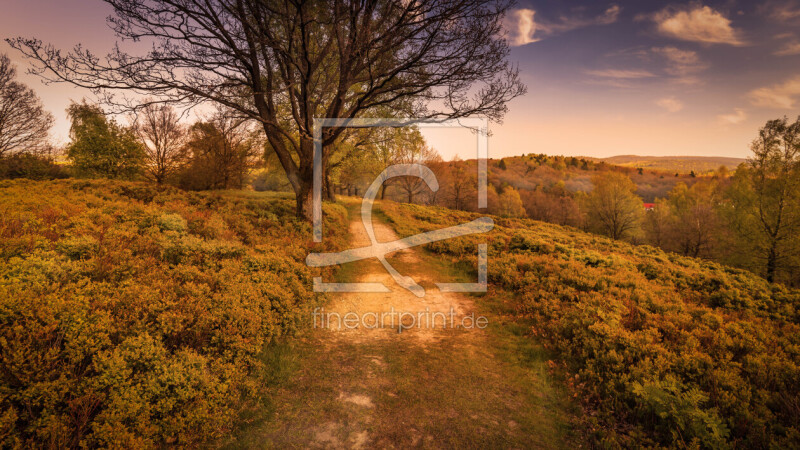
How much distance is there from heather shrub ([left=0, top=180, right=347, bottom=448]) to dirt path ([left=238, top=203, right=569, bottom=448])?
76cm

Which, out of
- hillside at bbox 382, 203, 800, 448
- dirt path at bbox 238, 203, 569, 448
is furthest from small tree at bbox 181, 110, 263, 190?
hillside at bbox 382, 203, 800, 448

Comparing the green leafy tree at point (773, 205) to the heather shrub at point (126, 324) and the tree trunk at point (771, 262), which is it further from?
the heather shrub at point (126, 324)

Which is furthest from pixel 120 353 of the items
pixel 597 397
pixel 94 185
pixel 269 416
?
pixel 94 185

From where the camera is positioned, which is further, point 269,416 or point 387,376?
point 387,376

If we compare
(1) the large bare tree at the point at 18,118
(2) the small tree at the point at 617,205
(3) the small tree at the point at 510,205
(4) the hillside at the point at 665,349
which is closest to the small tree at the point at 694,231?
(2) the small tree at the point at 617,205

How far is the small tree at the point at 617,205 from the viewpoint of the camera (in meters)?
41.1

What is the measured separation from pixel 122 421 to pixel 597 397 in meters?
6.70

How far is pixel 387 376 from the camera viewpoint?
5.32 m

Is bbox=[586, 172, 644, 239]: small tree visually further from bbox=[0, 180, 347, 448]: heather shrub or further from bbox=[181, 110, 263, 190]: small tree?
bbox=[0, 180, 347, 448]: heather shrub

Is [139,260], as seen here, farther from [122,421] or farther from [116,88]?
[116,88]

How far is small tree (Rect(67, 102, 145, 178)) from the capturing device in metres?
20.5

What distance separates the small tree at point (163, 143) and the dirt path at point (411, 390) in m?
27.5

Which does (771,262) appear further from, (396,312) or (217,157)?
(217,157)

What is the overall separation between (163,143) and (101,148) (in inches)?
233
